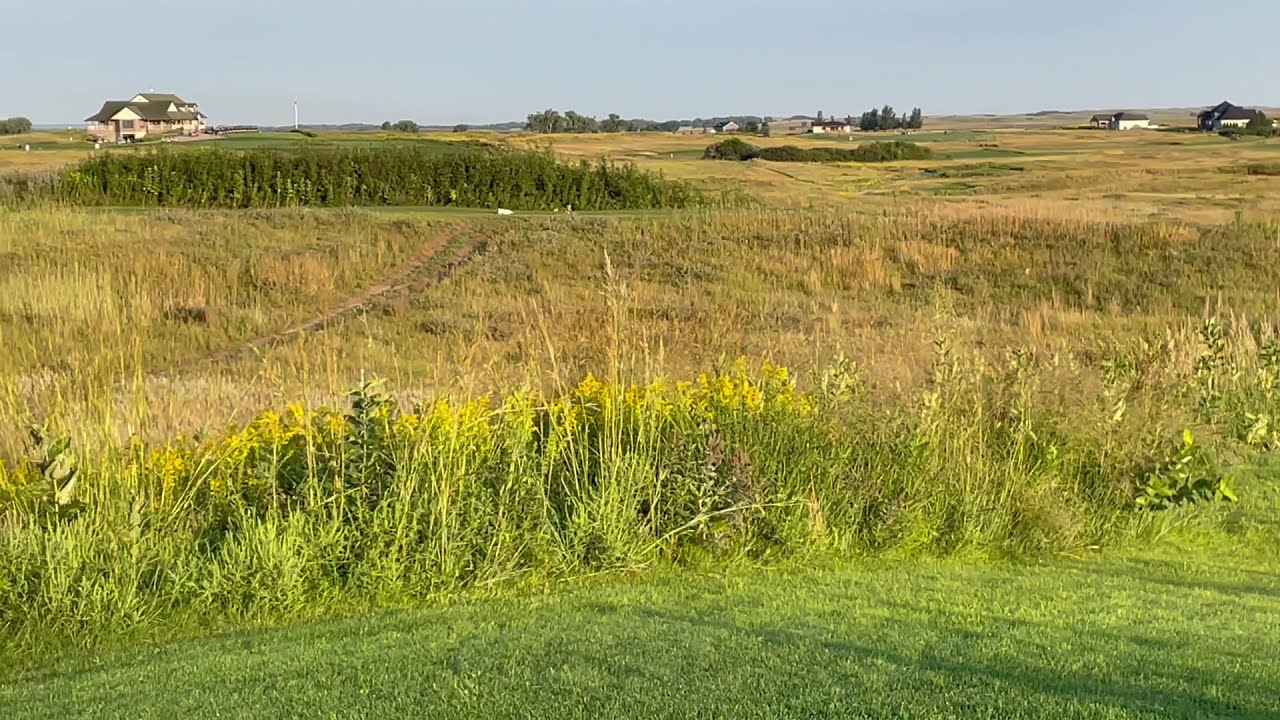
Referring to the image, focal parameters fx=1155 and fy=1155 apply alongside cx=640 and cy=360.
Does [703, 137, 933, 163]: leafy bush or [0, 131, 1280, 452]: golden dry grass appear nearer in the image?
[0, 131, 1280, 452]: golden dry grass

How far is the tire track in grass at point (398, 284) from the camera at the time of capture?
17.5m

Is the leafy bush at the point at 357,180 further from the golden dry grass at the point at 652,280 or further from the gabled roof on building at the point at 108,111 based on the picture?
the gabled roof on building at the point at 108,111

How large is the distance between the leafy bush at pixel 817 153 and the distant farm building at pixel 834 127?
250 feet

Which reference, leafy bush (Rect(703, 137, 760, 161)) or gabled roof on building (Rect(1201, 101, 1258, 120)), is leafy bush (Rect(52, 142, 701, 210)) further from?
gabled roof on building (Rect(1201, 101, 1258, 120))

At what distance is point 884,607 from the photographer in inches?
209

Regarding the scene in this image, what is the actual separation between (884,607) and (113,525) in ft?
12.5

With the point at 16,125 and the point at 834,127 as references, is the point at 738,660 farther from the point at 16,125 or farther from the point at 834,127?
the point at 834,127

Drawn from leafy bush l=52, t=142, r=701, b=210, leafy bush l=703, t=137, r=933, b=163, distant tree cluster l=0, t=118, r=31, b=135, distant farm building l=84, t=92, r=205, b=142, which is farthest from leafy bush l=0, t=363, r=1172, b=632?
distant tree cluster l=0, t=118, r=31, b=135

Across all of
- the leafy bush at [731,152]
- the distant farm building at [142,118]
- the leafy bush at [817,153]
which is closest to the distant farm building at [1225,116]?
the leafy bush at [817,153]

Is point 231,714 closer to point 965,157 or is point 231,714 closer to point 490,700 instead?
point 490,700

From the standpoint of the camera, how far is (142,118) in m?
114

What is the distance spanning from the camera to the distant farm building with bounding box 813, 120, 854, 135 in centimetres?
17850

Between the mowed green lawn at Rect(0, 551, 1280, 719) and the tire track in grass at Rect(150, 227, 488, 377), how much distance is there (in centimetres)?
1161

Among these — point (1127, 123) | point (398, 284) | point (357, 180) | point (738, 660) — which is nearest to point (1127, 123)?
point (1127, 123)
